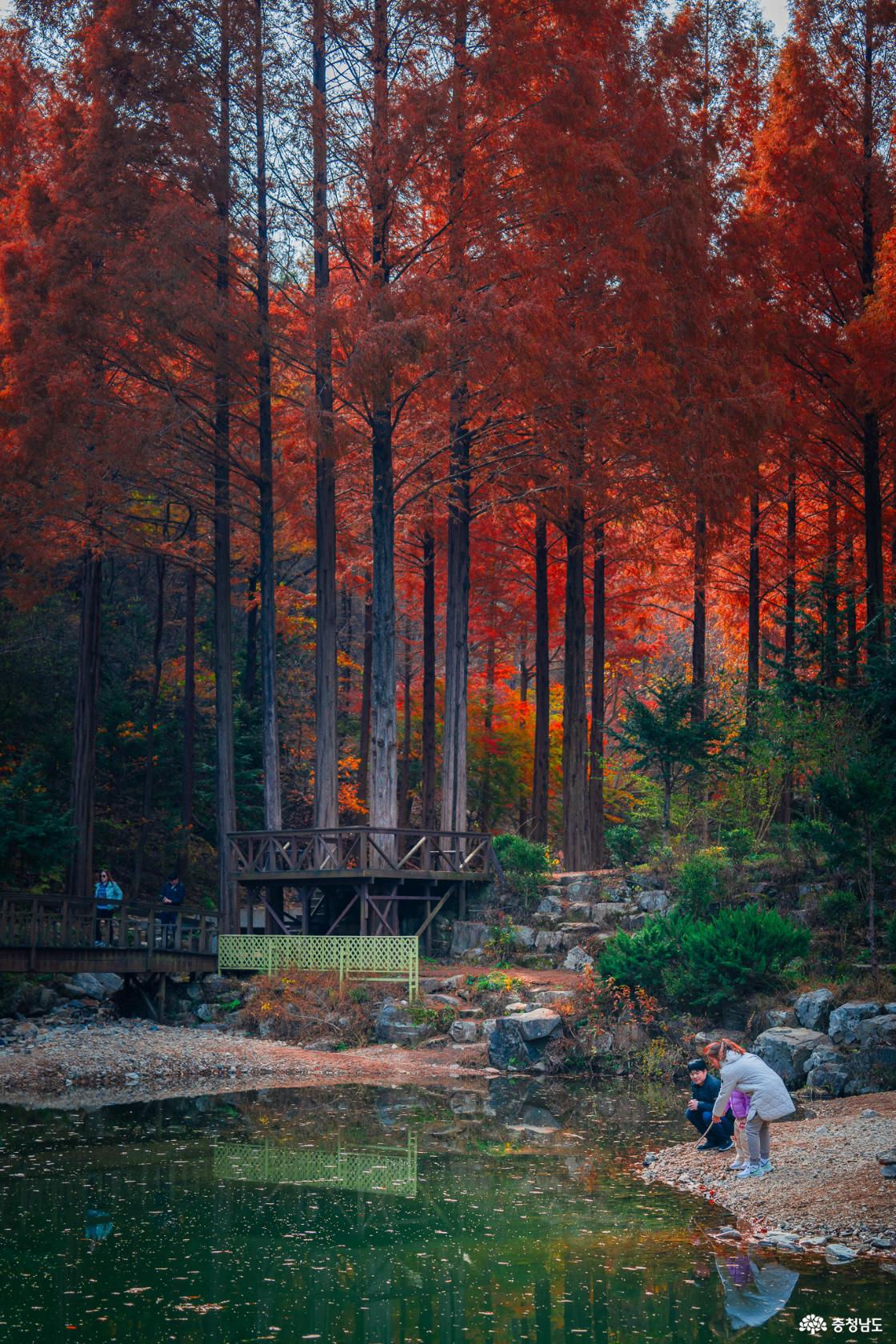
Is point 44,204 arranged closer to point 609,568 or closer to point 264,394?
point 264,394

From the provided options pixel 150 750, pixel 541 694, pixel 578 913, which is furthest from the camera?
pixel 150 750

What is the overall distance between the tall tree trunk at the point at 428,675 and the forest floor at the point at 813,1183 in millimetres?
18832

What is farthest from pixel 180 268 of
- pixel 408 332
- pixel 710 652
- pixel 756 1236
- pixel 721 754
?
pixel 710 652

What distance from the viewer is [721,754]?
23.3 metres

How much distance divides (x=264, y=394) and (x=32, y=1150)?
619 inches

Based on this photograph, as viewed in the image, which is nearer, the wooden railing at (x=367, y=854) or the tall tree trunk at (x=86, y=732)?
the wooden railing at (x=367, y=854)

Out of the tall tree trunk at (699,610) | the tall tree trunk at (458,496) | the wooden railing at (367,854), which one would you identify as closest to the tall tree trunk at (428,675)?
the tall tree trunk at (458,496)

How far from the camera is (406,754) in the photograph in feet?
116

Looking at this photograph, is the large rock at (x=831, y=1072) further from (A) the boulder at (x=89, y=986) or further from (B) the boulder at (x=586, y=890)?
(A) the boulder at (x=89, y=986)

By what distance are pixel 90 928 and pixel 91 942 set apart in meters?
0.28

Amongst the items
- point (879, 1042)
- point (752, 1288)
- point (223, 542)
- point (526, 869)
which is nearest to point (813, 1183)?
point (752, 1288)

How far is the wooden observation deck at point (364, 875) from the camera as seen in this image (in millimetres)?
22000

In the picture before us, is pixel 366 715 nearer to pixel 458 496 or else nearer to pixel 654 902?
pixel 458 496

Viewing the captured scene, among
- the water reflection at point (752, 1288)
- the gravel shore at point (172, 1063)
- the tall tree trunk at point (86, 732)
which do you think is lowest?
the gravel shore at point (172, 1063)
